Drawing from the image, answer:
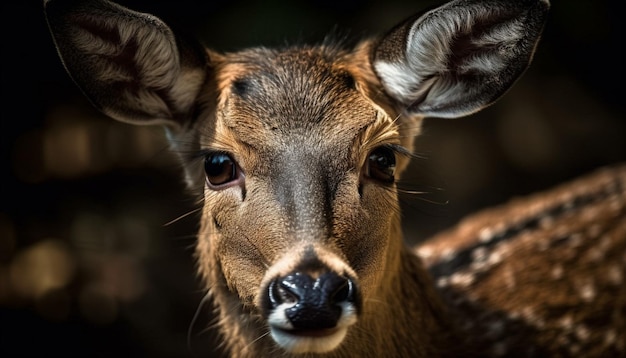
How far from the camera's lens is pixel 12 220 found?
6422 millimetres

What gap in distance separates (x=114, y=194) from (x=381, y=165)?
146 inches

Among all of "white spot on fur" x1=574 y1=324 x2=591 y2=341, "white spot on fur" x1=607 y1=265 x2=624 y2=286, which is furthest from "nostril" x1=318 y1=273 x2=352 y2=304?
"white spot on fur" x1=607 y1=265 x2=624 y2=286

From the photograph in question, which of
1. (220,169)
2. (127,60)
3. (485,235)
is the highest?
(127,60)

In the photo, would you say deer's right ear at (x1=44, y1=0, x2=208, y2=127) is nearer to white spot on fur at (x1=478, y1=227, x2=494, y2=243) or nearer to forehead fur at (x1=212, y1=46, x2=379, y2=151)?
forehead fur at (x1=212, y1=46, x2=379, y2=151)

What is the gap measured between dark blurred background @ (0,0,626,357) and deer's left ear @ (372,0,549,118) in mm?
1605

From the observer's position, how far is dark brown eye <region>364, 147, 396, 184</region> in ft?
12.2

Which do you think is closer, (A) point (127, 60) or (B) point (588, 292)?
(A) point (127, 60)

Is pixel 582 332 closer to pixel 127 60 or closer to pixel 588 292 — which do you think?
pixel 588 292

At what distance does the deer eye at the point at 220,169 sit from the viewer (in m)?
3.69

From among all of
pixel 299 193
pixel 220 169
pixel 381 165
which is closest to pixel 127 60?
pixel 220 169

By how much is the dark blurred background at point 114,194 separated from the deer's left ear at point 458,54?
1.61m

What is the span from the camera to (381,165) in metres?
3.74

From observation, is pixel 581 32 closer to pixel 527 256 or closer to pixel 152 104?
pixel 527 256

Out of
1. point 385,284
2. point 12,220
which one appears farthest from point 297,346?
point 12,220
